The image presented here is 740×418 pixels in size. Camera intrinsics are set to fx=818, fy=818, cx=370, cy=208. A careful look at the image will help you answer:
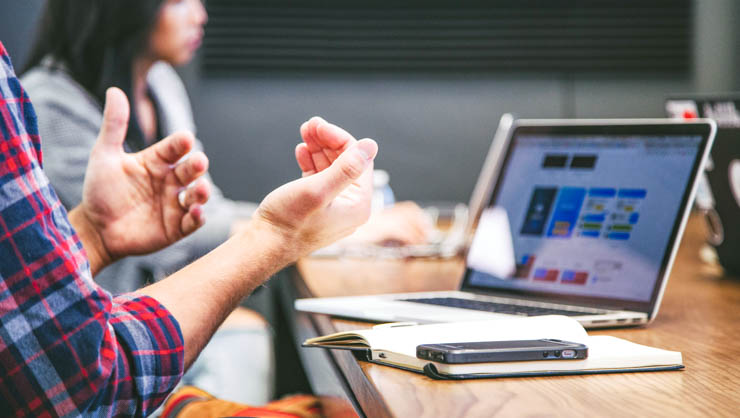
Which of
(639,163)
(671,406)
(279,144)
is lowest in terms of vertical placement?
(279,144)

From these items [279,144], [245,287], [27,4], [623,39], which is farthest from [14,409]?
[623,39]

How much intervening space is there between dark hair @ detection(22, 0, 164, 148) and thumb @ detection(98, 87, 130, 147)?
0.83 meters

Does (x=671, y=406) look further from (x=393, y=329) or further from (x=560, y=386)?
(x=393, y=329)

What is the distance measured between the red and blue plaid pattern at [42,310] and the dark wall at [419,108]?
2.88m

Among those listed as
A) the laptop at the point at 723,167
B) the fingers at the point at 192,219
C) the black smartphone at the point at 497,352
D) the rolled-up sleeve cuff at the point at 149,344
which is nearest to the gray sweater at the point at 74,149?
the fingers at the point at 192,219

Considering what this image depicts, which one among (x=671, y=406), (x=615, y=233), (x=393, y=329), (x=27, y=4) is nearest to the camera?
(x=671, y=406)

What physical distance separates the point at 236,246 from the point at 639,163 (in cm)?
59

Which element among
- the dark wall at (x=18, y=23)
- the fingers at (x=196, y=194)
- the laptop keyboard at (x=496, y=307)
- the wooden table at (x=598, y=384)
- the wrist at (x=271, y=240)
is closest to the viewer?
the wooden table at (x=598, y=384)

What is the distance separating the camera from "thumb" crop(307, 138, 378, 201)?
34.9 inches

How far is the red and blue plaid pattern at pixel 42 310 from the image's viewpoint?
74cm

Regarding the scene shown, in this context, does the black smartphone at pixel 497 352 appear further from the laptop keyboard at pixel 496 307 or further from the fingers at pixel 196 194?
the fingers at pixel 196 194

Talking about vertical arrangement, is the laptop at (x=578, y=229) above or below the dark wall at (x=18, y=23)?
below

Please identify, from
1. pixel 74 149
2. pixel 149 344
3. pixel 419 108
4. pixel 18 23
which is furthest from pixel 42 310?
pixel 18 23

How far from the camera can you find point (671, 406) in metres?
0.66
